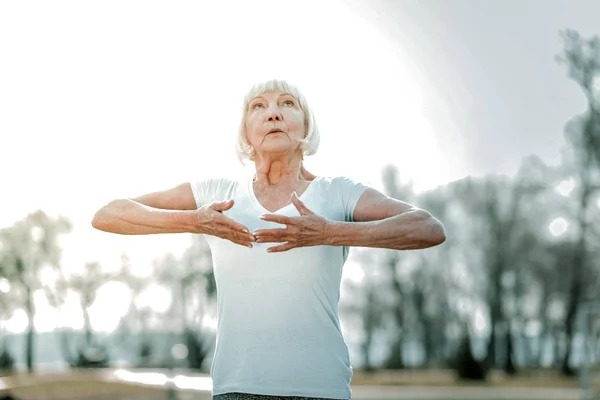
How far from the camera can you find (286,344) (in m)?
2.36

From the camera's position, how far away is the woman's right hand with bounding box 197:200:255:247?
7.66 feet

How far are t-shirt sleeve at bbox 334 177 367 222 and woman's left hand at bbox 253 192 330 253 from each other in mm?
219

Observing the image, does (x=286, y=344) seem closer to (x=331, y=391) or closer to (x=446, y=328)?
(x=331, y=391)

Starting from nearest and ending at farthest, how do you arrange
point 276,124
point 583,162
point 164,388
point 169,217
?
point 169,217, point 276,124, point 164,388, point 583,162

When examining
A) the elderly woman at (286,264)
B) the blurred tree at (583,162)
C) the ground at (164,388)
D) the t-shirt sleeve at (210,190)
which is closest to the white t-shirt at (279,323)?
the elderly woman at (286,264)

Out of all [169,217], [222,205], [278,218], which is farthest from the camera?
[169,217]

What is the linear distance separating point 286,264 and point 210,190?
424 mm

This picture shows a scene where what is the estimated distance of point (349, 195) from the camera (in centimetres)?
254

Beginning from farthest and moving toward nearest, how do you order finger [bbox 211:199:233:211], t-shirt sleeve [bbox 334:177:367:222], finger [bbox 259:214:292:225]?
t-shirt sleeve [bbox 334:177:367:222] → finger [bbox 211:199:233:211] → finger [bbox 259:214:292:225]

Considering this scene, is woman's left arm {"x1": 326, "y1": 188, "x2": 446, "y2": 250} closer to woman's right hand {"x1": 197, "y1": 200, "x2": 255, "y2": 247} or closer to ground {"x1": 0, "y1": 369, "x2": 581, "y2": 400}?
woman's right hand {"x1": 197, "y1": 200, "x2": 255, "y2": 247}

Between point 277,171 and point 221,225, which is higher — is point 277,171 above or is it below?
above

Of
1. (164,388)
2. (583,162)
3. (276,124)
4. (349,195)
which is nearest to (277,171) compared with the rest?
(276,124)

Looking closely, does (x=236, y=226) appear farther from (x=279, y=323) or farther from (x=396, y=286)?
(x=396, y=286)

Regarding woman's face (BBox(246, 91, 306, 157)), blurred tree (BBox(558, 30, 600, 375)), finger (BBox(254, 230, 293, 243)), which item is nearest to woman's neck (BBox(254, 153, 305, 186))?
woman's face (BBox(246, 91, 306, 157))
